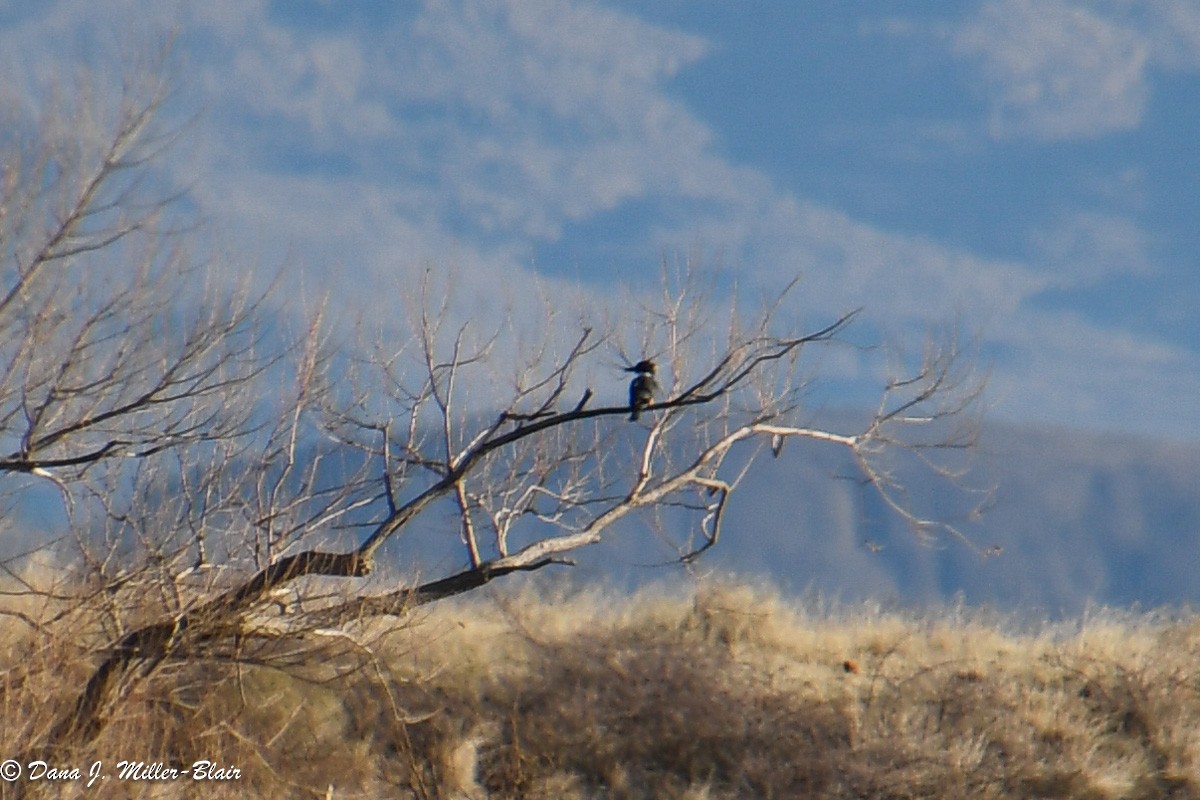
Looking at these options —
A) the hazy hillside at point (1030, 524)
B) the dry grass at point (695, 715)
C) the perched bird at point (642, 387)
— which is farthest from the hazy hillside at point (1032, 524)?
the perched bird at point (642, 387)

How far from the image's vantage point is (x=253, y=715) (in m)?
13.2

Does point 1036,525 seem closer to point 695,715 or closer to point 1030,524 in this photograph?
point 1030,524

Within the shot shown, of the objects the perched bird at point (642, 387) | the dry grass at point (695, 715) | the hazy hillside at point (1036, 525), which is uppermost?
the hazy hillside at point (1036, 525)

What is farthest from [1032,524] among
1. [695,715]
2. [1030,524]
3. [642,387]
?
[642,387]

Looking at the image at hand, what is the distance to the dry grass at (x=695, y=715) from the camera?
43.7 feet

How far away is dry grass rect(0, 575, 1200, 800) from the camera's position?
13305 mm

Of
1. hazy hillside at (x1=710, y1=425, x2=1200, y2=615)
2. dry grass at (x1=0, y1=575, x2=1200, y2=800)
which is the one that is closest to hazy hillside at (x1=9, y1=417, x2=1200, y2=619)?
hazy hillside at (x1=710, y1=425, x2=1200, y2=615)

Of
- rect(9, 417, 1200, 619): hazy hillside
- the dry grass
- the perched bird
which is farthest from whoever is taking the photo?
rect(9, 417, 1200, 619): hazy hillside

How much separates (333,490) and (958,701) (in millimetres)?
7414

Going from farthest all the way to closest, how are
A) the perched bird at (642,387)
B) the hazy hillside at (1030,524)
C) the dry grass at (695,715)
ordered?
1. the hazy hillside at (1030,524)
2. the dry grass at (695,715)
3. the perched bird at (642,387)

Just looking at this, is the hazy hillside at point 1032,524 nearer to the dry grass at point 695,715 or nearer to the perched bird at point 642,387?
the dry grass at point 695,715

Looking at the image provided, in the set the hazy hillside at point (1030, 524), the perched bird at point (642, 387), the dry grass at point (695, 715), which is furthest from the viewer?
the hazy hillside at point (1030, 524)

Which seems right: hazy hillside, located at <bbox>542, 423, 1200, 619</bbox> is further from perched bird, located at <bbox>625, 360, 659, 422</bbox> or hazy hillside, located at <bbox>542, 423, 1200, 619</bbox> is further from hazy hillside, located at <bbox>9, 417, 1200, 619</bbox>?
perched bird, located at <bbox>625, 360, 659, 422</bbox>

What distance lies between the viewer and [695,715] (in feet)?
47.3
